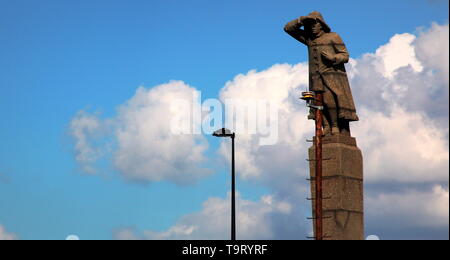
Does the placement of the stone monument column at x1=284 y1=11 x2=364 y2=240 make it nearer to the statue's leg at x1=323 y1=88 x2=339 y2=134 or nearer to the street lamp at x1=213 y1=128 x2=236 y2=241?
the statue's leg at x1=323 y1=88 x2=339 y2=134

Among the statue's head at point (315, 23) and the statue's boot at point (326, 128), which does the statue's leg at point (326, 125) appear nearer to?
the statue's boot at point (326, 128)

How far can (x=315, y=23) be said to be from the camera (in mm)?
35750

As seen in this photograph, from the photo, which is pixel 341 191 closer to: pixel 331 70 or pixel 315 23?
pixel 331 70

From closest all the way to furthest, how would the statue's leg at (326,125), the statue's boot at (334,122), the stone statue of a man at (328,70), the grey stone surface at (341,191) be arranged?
1. the grey stone surface at (341,191)
2. the stone statue of a man at (328,70)
3. the statue's boot at (334,122)
4. the statue's leg at (326,125)

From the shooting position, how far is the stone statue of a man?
35531 millimetres

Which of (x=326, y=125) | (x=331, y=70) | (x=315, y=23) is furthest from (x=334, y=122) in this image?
(x=315, y=23)

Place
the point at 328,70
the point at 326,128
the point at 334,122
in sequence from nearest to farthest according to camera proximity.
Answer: the point at 328,70, the point at 334,122, the point at 326,128

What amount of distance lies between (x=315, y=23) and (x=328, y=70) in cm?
191


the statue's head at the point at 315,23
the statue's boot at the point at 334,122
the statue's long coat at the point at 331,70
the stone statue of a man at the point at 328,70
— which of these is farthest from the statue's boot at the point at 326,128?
the statue's head at the point at 315,23

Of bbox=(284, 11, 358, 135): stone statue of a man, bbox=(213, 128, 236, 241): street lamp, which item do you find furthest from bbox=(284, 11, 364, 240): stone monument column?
bbox=(213, 128, 236, 241): street lamp

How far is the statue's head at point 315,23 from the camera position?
35.7m

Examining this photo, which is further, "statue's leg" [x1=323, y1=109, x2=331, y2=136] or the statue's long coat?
"statue's leg" [x1=323, y1=109, x2=331, y2=136]

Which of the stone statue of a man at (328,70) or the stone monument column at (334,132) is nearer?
the stone monument column at (334,132)

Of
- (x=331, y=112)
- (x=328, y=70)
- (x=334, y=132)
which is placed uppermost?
(x=328, y=70)
